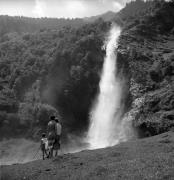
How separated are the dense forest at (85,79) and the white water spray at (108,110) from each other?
4.52ft

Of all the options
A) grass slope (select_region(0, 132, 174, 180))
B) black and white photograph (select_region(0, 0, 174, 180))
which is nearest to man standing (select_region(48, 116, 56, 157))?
grass slope (select_region(0, 132, 174, 180))

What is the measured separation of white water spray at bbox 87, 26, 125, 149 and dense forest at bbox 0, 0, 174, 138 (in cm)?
138

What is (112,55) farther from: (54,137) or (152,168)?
(152,168)

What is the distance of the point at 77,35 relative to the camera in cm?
8094

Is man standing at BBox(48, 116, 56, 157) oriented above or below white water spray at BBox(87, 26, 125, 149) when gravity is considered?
below

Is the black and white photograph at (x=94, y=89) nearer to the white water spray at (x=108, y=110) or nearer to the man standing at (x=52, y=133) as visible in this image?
the white water spray at (x=108, y=110)

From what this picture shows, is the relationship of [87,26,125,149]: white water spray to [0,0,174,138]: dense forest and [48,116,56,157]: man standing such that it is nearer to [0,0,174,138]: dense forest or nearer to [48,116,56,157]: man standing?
[0,0,174,138]: dense forest

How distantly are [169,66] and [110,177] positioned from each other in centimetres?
4635

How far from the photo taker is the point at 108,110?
204 feet

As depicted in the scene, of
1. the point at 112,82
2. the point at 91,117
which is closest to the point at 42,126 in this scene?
the point at 91,117

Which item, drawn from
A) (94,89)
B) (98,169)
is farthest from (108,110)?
(98,169)

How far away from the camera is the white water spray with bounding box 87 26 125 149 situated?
58125mm

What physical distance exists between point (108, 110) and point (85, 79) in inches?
362

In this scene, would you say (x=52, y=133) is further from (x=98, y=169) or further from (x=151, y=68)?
(x=151, y=68)
